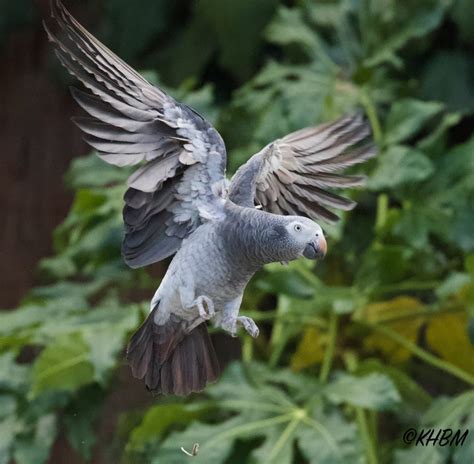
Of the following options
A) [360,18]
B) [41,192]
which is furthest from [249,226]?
[41,192]

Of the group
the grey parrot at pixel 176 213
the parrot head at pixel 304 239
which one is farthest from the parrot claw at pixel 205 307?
the parrot head at pixel 304 239

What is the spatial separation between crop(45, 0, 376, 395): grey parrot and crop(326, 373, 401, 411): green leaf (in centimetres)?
78

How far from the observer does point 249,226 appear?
82cm

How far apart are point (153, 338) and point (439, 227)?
3.64 feet

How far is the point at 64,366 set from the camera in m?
1.75

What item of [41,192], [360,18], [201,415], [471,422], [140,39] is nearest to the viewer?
[471,422]

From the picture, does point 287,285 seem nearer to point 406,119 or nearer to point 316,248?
point 406,119

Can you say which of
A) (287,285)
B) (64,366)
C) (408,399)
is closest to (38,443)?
(64,366)

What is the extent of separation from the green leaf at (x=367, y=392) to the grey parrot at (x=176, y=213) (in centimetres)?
78

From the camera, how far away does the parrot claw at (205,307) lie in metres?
0.83

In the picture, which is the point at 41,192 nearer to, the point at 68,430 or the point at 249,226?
the point at 68,430

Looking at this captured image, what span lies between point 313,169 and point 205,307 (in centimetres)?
22

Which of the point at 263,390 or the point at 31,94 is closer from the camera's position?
the point at 263,390

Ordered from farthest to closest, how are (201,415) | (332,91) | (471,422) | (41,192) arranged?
1. (41,192)
2. (332,91)
3. (201,415)
4. (471,422)
